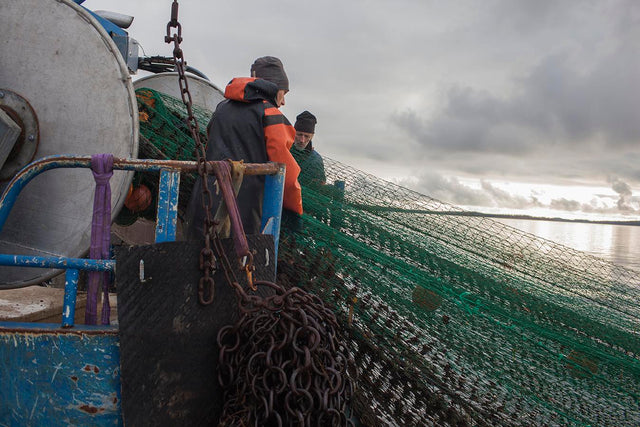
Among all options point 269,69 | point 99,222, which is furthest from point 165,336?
point 269,69

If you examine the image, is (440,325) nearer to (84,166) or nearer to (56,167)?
(84,166)

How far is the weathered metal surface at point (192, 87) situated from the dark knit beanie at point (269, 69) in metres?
2.23

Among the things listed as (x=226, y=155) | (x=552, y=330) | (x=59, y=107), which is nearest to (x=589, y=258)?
(x=552, y=330)

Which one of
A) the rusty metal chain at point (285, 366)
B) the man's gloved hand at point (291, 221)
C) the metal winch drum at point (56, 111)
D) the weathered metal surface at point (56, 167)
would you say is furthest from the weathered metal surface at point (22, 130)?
the rusty metal chain at point (285, 366)

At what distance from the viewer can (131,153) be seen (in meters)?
3.12

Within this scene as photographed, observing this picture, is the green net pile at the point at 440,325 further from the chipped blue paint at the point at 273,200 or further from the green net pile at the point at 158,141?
the chipped blue paint at the point at 273,200

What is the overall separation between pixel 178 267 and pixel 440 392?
1888 mm

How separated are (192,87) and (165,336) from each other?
4.24m

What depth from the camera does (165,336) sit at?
1.91 meters

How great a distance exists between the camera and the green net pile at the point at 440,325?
295 centimetres

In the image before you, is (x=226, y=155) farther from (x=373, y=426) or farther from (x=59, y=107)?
(x=373, y=426)

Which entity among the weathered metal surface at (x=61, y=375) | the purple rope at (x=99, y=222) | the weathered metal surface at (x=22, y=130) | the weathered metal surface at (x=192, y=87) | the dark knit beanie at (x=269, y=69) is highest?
the weathered metal surface at (x=192, y=87)

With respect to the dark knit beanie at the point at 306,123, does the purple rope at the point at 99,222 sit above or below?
below

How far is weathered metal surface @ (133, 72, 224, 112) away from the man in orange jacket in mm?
2359
